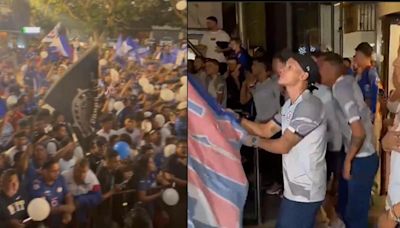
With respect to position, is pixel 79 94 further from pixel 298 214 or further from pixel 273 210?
pixel 273 210

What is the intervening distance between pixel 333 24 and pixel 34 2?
3.58 meters

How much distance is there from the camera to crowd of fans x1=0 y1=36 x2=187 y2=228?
390 centimetres

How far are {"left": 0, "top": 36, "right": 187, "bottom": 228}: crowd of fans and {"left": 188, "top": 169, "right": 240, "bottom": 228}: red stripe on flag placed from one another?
71 cm

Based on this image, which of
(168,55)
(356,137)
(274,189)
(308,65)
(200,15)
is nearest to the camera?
(308,65)

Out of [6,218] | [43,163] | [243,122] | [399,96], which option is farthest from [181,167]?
[399,96]

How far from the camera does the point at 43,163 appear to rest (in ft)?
13.0

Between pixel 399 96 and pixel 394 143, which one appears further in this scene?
pixel 399 96

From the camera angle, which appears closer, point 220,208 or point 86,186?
point 220,208

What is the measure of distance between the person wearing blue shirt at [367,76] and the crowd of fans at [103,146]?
2.49 meters

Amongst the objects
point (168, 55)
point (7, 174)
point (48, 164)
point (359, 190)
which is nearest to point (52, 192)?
point (48, 164)

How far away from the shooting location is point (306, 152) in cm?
356

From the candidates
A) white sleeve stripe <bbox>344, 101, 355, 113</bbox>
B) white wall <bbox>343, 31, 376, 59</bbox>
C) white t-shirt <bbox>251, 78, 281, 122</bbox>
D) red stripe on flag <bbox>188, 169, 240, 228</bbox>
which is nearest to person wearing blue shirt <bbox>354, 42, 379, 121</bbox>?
white wall <bbox>343, 31, 376, 59</bbox>

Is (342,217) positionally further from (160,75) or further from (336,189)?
(160,75)

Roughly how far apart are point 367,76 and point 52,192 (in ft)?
10.7
